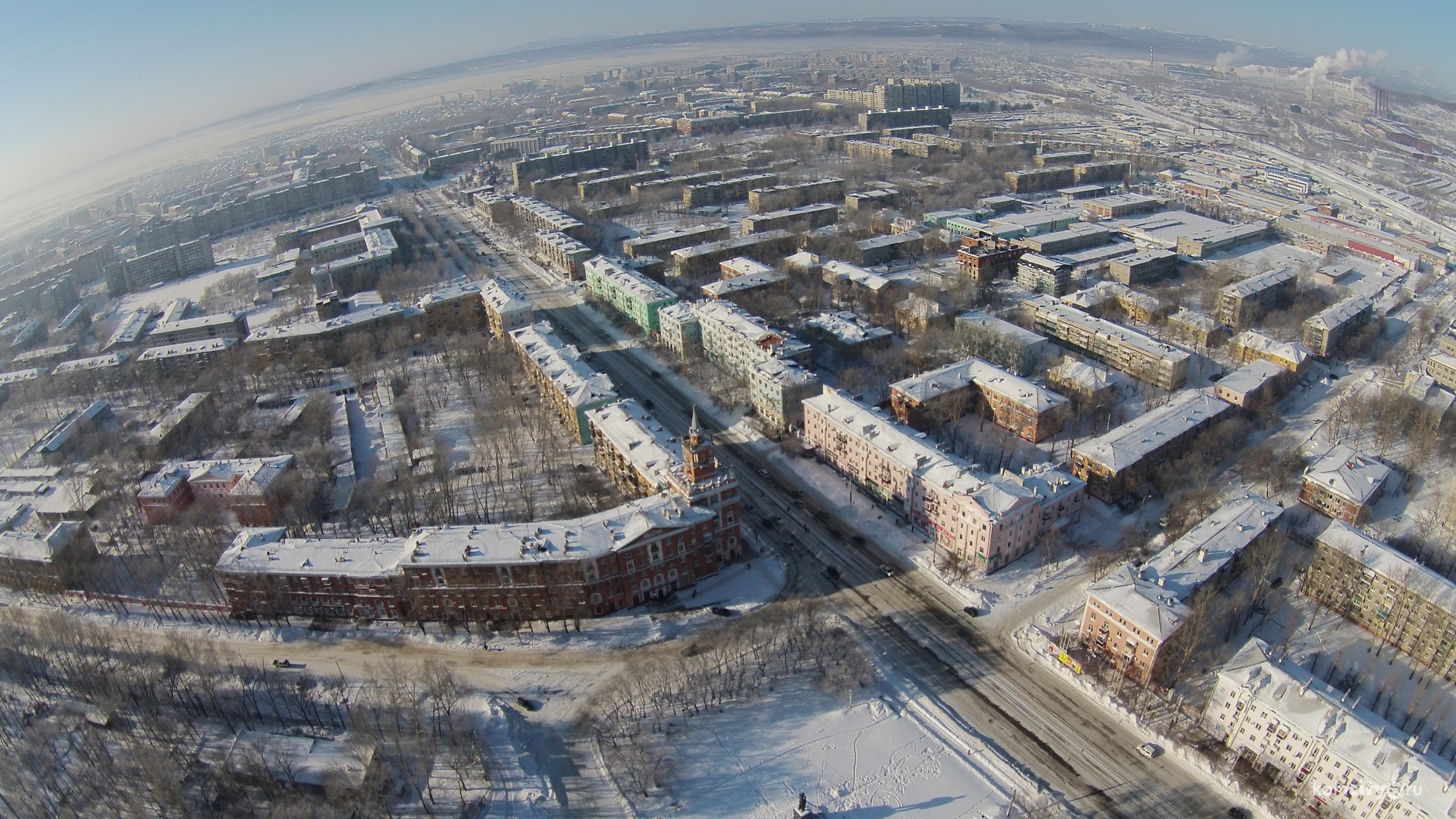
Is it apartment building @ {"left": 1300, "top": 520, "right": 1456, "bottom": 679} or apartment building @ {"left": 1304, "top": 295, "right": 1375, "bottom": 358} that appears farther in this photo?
apartment building @ {"left": 1304, "top": 295, "right": 1375, "bottom": 358}

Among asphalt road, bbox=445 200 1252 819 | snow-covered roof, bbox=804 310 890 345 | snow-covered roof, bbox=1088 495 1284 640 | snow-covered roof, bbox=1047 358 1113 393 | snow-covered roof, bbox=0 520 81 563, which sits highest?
snow-covered roof, bbox=0 520 81 563

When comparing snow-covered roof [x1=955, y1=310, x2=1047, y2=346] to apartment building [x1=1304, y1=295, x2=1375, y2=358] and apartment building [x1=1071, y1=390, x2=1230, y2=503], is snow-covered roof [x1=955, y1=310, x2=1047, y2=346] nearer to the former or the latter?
apartment building [x1=1071, y1=390, x2=1230, y2=503]

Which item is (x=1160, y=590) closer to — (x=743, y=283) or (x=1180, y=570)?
(x=1180, y=570)

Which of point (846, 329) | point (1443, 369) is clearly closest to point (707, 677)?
point (846, 329)

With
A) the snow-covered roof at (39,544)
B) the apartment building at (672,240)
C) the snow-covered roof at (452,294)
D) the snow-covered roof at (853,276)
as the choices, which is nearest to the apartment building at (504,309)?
the snow-covered roof at (452,294)

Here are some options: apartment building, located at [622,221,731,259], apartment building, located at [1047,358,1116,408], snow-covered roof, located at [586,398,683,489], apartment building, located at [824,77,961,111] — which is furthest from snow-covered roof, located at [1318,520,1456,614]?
apartment building, located at [824,77,961,111]

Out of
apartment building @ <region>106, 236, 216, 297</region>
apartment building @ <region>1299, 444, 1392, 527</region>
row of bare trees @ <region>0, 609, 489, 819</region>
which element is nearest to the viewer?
row of bare trees @ <region>0, 609, 489, 819</region>
